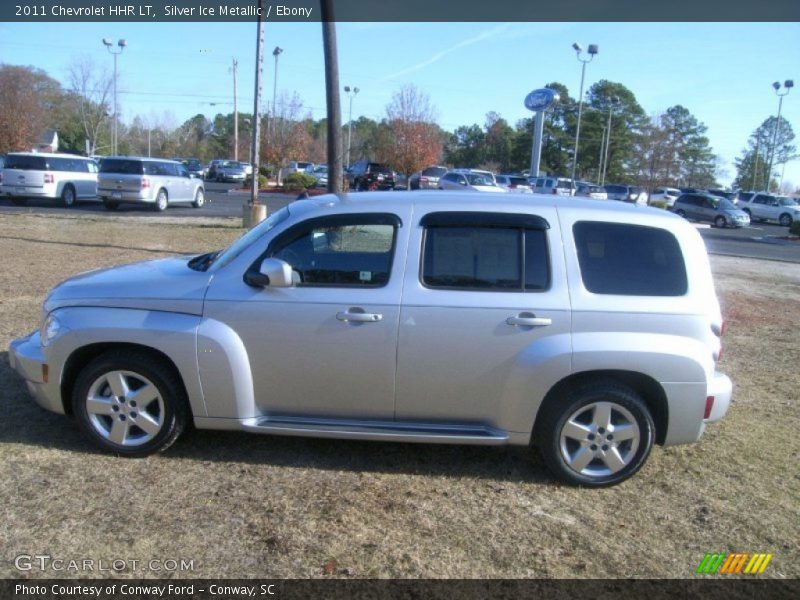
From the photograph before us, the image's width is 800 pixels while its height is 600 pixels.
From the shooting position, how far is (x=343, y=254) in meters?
4.33

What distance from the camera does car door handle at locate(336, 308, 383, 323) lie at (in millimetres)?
4039

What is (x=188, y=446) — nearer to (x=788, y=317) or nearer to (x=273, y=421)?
(x=273, y=421)

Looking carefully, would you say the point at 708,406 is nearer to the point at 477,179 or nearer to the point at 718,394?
the point at 718,394

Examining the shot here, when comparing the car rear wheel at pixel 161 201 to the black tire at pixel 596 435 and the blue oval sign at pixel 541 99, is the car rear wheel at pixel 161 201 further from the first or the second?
the blue oval sign at pixel 541 99

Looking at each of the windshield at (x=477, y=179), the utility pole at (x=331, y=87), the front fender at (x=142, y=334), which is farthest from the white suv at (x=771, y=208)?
the front fender at (x=142, y=334)

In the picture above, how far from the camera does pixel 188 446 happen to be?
4.52 meters

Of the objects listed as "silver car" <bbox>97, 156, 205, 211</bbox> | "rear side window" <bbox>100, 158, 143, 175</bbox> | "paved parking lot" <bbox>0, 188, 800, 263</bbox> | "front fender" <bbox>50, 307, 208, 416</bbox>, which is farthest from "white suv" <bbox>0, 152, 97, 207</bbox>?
"front fender" <bbox>50, 307, 208, 416</bbox>

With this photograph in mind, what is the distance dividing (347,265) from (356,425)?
3.28 feet

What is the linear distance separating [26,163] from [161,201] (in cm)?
442

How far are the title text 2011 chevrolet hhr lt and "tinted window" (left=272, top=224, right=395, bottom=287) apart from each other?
0.5 inches

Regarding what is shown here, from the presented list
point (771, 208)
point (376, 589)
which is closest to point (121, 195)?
point (376, 589)

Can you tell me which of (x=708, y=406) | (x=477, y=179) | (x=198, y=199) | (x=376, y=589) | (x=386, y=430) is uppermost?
(x=477, y=179)

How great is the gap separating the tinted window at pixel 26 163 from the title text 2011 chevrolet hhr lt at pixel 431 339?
21.1 m

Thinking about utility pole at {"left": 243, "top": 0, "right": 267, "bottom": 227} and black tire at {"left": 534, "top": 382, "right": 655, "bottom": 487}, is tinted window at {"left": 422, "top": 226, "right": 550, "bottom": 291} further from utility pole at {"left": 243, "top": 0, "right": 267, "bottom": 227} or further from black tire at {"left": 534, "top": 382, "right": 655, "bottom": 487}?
utility pole at {"left": 243, "top": 0, "right": 267, "bottom": 227}
